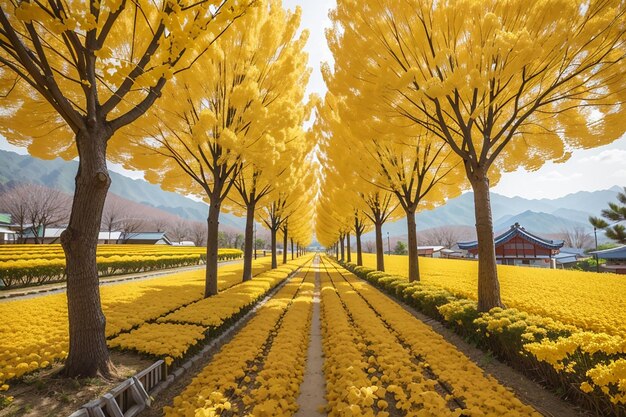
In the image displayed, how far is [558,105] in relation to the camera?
7.27m

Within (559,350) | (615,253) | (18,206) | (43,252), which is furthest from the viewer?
(18,206)

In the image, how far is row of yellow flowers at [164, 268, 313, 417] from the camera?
3.15m

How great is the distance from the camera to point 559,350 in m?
3.56

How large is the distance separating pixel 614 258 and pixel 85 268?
42.5m

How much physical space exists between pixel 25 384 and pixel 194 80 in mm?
7392

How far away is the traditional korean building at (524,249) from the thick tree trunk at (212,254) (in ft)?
132

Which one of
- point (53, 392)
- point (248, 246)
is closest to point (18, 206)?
point (248, 246)

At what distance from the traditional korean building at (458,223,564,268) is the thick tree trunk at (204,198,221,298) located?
40.4 meters

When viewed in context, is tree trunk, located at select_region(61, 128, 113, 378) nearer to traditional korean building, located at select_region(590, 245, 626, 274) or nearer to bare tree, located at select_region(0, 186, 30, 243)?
traditional korean building, located at select_region(590, 245, 626, 274)

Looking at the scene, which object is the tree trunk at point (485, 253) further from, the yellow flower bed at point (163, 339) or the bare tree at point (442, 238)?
the bare tree at point (442, 238)

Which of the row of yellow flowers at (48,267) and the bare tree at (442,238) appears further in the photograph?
the bare tree at (442,238)

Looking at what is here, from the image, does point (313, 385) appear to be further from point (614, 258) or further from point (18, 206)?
point (18, 206)

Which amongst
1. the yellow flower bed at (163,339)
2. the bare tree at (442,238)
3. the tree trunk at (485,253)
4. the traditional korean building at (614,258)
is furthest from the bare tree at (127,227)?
the bare tree at (442,238)

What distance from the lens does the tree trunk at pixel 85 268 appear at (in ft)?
11.9
